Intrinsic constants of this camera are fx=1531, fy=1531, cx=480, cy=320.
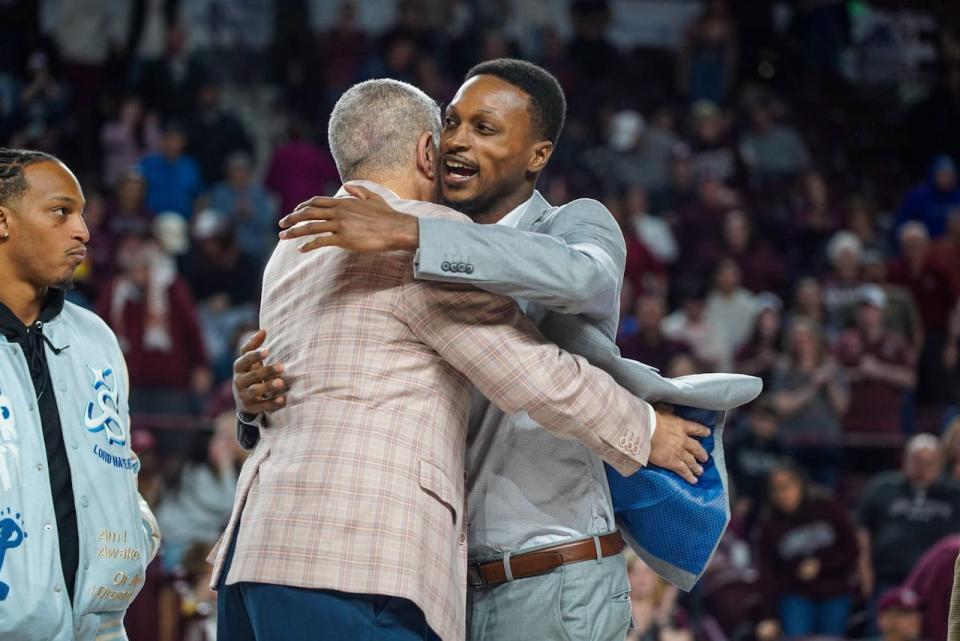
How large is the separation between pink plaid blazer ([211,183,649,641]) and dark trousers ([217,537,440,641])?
1.3 inches

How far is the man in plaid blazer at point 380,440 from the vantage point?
9.57 ft

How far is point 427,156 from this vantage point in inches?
128

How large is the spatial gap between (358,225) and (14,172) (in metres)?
0.92

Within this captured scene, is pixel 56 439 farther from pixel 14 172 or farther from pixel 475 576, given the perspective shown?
pixel 475 576

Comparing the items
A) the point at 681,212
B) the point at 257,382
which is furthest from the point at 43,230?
the point at 681,212

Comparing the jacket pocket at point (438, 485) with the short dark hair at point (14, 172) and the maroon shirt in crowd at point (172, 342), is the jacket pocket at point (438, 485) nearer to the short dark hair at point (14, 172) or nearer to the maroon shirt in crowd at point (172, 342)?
the short dark hair at point (14, 172)

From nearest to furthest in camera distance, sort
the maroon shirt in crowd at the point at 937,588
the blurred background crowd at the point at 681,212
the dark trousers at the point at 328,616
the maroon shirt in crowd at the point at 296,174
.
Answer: the dark trousers at the point at 328,616 → the maroon shirt in crowd at the point at 937,588 → the blurred background crowd at the point at 681,212 → the maroon shirt in crowd at the point at 296,174

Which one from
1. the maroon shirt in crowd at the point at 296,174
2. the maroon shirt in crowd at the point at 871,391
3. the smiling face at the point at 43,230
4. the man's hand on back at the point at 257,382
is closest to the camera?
the man's hand on back at the point at 257,382

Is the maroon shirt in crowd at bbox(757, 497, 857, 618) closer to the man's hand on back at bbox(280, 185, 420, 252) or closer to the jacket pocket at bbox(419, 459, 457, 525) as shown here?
the jacket pocket at bbox(419, 459, 457, 525)

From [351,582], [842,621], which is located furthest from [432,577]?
→ [842,621]

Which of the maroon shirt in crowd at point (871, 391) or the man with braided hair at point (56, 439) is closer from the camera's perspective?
the man with braided hair at point (56, 439)

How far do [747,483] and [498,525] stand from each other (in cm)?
614

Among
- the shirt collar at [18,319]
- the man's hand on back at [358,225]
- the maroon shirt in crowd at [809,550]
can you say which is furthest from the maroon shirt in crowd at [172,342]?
the man's hand on back at [358,225]

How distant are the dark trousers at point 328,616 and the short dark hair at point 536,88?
1142 mm
